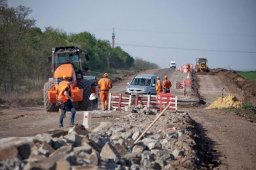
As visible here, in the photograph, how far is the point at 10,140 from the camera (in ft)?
31.6

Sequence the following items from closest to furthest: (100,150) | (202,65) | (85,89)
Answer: (100,150) → (85,89) → (202,65)

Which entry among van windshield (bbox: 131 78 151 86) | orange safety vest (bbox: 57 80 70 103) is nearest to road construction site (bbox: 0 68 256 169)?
orange safety vest (bbox: 57 80 70 103)

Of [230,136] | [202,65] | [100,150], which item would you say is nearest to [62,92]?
[100,150]

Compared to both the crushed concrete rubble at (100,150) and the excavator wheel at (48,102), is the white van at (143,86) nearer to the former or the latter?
the excavator wheel at (48,102)

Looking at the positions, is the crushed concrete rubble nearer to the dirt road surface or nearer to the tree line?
the dirt road surface

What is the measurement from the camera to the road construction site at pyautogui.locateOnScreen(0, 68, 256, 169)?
9227 millimetres

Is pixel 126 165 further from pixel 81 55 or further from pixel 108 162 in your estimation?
pixel 81 55

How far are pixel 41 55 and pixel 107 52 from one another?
52315 mm

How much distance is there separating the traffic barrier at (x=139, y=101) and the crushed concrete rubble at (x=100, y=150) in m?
9.21

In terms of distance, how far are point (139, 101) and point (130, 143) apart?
13.2 metres

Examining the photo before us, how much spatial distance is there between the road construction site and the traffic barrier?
179cm

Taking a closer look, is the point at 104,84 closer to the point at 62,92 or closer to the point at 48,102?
the point at 48,102

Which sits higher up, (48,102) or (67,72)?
(67,72)

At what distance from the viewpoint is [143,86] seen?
30.9m
